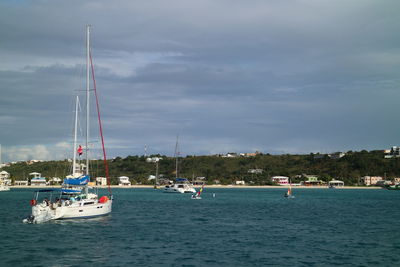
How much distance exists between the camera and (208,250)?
4159cm

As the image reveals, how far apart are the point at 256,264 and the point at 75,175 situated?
117 feet

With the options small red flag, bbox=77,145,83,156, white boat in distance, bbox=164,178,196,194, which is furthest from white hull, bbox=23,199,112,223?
white boat in distance, bbox=164,178,196,194

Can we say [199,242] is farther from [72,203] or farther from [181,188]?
[181,188]

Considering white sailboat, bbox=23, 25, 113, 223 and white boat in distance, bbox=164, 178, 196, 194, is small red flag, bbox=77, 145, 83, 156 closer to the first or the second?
white sailboat, bbox=23, 25, 113, 223

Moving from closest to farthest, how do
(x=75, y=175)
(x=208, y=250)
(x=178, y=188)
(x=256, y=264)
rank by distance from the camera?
(x=256, y=264), (x=208, y=250), (x=75, y=175), (x=178, y=188)

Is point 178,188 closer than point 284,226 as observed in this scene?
No

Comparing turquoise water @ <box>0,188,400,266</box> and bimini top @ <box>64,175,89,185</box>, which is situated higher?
bimini top @ <box>64,175,89,185</box>

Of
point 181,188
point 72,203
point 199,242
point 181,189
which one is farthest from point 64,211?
point 181,188

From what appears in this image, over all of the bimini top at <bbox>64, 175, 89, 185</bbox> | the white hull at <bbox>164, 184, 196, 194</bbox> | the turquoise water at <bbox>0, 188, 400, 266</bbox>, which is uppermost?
the bimini top at <bbox>64, 175, 89, 185</bbox>

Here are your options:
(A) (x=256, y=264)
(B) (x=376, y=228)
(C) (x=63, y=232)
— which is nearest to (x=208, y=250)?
(A) (x=256, y=264)

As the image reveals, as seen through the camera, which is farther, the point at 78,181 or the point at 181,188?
the point at 181,188

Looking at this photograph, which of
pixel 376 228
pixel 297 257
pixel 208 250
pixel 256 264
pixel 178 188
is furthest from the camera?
pixel 178 188

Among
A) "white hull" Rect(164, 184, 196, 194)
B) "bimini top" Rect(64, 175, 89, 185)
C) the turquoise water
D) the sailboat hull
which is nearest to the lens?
the turquoise water

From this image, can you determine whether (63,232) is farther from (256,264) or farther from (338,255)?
(338,255)
